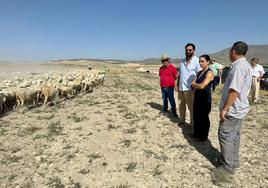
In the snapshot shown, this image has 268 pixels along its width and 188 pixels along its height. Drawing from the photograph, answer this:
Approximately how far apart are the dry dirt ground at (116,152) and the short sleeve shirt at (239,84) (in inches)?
44.0

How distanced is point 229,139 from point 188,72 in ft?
8.42

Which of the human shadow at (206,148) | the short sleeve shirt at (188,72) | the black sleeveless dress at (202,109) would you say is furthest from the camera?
the short sleeve shirt at (188,72)

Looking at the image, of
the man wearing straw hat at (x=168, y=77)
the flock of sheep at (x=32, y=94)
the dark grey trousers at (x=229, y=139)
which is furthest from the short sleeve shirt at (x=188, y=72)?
the flock of sheep at (x=32, y=94)

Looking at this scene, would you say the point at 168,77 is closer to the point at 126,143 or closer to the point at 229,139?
the point at 126,143

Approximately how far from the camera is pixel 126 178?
5.30 metres

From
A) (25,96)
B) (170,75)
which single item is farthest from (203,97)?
(25,96)

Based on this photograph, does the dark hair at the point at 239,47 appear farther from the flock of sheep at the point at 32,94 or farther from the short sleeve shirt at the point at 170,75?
the flock of sheep at the point at 32,94

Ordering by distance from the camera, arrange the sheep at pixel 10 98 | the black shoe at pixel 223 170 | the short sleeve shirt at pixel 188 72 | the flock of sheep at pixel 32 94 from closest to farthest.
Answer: the black shoe at pixel 223 170 < the short sleeve shirt at pixel 188 72 < the sheep at pixel 10 98 < the flock of sheep at pixel 32 94

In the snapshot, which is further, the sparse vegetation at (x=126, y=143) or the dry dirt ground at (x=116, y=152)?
the sparse vegetation at (x=126, y=143)

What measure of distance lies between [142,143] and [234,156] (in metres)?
2.16

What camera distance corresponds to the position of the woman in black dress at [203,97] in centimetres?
645

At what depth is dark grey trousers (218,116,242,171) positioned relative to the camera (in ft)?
17.0

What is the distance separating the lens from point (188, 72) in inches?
294

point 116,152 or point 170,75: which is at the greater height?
point 170,75
